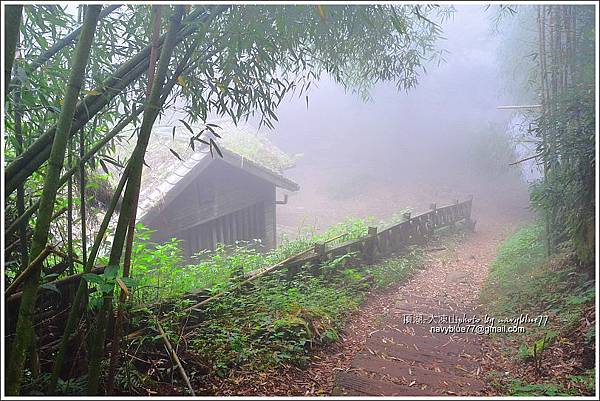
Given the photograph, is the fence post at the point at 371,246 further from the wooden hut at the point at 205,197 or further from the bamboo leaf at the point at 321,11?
the bamboo leaf at the point at 321,11

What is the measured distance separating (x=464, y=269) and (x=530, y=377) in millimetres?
4564

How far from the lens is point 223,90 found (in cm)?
209

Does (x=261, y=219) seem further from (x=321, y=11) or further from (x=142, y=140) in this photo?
(x=321, y=11)

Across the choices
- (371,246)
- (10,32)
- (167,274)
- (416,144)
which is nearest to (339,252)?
(371,246)

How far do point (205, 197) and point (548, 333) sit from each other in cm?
601

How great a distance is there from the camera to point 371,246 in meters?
6.47

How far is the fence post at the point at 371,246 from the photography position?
20.8ft

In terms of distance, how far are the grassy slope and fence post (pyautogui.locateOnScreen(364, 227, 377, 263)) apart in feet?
5.92

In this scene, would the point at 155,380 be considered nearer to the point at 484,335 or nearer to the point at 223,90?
the point at 223,90

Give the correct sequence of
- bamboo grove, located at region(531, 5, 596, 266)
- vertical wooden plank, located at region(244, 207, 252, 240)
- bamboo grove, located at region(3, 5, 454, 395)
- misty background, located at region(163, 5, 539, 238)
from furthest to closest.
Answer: misty background, located at region(163, 5, 539, 238) → vertical wooden plank, located at region(244, 207, 252, 240) → bamboo grove, located at region(531, 5, 596, 266) → bamboo grove, located at region(3, 5, 454, 395)

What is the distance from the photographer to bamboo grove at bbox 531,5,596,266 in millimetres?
2930

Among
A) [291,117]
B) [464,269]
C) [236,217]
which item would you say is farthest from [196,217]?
[291,117]

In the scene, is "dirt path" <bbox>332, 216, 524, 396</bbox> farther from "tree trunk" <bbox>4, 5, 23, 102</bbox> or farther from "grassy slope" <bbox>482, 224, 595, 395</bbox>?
"tree trunk" <bbox>4, 5, 23, 102</bbox>

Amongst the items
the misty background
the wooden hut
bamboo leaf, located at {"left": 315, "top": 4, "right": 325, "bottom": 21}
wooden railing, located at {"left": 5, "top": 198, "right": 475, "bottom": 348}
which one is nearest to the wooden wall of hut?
the wooden hut
